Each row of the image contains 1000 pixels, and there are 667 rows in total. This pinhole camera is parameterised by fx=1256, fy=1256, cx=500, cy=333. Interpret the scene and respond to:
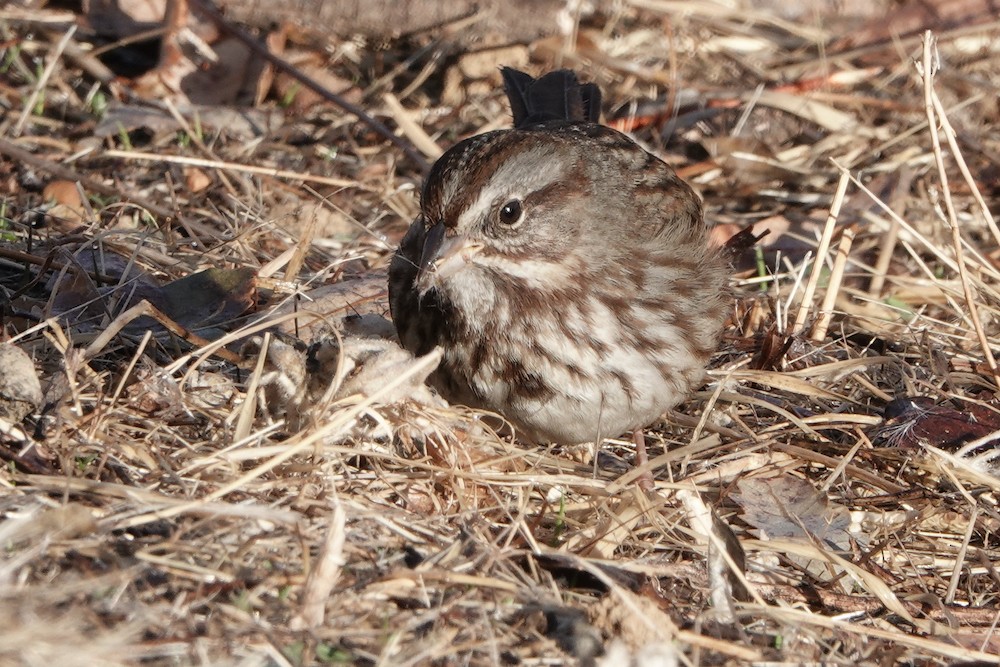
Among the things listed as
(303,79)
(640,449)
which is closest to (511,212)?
(640,449)

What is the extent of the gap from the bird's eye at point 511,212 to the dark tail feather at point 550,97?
139 cm

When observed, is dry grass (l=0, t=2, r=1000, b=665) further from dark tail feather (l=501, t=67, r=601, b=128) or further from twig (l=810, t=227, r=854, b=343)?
dark tail feather (l=501, t=67, r=601, b=128)

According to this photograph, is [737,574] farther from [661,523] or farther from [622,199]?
[622,199]

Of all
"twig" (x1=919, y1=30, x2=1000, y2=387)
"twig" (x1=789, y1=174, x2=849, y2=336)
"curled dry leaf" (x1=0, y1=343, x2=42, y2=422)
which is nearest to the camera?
"curled dry leaf" (x1=0, y1=343, x2=42, y2=422)

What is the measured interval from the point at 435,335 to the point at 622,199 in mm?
708

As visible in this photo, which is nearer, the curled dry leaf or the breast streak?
the curled dry leaf

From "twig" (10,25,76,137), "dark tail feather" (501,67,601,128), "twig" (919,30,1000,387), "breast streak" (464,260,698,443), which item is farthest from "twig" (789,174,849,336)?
"twig" (10,25,76,137)

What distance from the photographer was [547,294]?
3.43 metres

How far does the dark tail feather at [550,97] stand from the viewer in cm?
475

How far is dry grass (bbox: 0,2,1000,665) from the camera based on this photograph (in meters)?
2.68

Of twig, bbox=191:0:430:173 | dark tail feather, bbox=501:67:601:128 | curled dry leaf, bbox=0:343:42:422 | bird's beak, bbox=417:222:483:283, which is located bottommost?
curled dry leaf, bbox=0:343:42:422

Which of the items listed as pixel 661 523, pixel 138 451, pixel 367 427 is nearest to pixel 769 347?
pixel 661 523

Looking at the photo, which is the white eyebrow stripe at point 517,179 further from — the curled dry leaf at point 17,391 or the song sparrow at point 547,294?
the curled dry leaf at point 17,391

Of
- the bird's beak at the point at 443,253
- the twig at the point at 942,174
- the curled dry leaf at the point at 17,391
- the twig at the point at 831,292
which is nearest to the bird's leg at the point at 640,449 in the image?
the bird's beak at the point at 443,253
